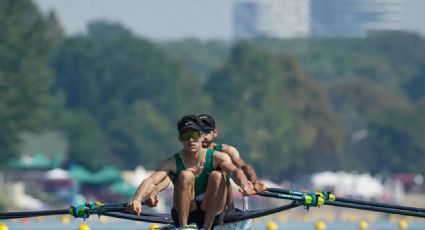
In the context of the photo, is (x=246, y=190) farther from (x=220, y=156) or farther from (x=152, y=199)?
(x=152, y=199)

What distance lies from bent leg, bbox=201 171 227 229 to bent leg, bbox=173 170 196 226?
19 centimetres

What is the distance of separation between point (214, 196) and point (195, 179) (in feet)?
1.03

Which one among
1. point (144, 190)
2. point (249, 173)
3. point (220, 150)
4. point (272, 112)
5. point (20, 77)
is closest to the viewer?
point (144, 190)

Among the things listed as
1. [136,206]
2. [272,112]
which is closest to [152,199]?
[136,206]

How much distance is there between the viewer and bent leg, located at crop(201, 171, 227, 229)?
19.6 meters

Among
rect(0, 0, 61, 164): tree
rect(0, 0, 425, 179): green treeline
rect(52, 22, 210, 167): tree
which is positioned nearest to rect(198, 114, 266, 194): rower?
rect(0, 0, 61, 164): tree

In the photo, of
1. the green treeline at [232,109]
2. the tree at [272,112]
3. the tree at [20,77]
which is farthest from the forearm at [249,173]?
the tree at [272,112]

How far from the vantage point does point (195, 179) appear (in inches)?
772

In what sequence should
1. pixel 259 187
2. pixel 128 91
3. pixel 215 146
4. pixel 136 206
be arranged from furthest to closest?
pixel 128 91 < pixel 215 146 < pixel 259 187 < pixel 136 206

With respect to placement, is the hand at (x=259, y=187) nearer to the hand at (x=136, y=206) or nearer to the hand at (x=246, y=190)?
the hand at (x=246, y=190)

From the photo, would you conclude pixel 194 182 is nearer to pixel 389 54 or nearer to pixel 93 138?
pixel 93 138

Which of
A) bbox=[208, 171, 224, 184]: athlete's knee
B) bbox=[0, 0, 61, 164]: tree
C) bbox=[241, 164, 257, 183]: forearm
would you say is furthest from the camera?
bbox=[0, 0, 61, 164]: tree

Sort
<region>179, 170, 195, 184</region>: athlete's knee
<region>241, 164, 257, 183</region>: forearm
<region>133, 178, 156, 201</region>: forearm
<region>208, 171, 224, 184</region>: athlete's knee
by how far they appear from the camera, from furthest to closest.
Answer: <region>241, 164, 257, 183</region>: forearm → <region>208, 171, 224, 184</region>: athlete's knee → <region>179, 170, 195, 184</region>: athlete's knee → <region>133, 178, 156, 201</region>: forearm

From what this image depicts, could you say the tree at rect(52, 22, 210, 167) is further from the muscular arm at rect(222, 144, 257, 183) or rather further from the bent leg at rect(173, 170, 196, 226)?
the bent leg at rect(173, 170, 196, 226)
